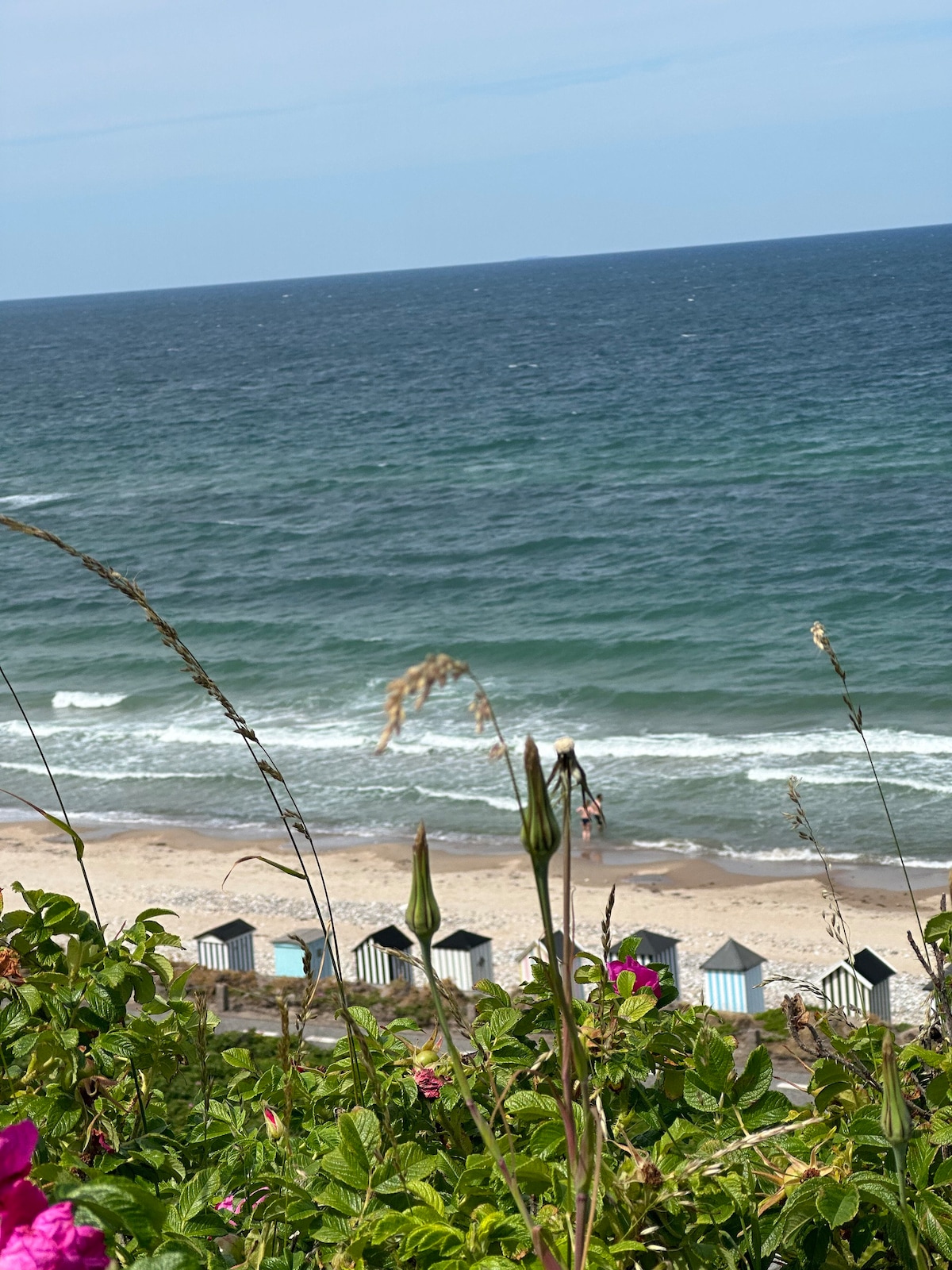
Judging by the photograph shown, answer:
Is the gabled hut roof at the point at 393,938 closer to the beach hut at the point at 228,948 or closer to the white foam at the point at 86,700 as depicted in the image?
the beach hut at the point at 228,948

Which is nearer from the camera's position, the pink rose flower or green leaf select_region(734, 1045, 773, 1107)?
the pink rose flower

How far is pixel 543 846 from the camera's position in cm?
82

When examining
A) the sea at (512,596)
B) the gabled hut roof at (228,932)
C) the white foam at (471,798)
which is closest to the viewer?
the gabled hut roof at (228,932)

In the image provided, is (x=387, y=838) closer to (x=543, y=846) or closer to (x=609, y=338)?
(x=543, y=846)

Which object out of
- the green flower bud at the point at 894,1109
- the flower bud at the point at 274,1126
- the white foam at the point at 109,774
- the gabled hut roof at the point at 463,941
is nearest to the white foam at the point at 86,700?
the white foam at the point at 109,774

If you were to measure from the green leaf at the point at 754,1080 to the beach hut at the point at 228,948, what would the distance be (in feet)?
44.7

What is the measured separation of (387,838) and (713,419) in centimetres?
4302

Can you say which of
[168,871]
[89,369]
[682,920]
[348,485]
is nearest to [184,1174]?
[682,920]

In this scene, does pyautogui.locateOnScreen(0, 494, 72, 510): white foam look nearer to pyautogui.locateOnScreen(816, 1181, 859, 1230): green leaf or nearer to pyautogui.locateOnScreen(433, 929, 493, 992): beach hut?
pyautogui.locateOnScreen(433, 929, 493, 992): beach hut

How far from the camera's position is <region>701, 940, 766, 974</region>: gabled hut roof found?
499 inches

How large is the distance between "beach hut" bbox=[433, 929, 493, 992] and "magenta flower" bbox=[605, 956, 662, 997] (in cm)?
1204

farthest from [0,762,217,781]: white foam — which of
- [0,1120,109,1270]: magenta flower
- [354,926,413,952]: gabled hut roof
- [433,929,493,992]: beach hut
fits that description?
[0,1120,109,1270]: magenta flower

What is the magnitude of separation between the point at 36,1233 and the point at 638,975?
1193 mm

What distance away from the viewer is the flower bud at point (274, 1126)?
161 centimetres
